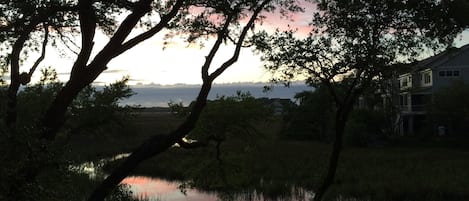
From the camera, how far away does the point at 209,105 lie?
31812mm

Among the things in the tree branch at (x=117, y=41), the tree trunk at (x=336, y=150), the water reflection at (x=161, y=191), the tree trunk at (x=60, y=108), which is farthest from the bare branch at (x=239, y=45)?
the water reflection at (x=161, y=191)

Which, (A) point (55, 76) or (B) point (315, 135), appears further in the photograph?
(B) point (315, 135)

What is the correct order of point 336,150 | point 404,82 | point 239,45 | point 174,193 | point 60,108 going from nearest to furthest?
point 60,108 < point 239,45 < point 336,150 < point 174,193 < point 404,82

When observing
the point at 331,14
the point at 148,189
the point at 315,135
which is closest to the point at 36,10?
the point at 331,14

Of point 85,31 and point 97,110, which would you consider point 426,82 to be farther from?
point 85,31

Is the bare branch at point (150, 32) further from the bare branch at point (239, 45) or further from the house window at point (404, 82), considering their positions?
the house window at point (404, 82)

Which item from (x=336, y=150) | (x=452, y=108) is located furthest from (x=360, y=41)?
(x=452, y=108)

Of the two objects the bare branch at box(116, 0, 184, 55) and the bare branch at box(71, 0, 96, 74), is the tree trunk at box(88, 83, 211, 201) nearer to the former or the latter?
the bare branch at box(116, 0, 184, 55)

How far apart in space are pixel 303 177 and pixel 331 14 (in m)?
18.7

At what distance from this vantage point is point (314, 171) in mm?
37906

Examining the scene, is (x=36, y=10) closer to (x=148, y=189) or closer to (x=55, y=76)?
(x=55, y=76)

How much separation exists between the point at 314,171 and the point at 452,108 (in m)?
25.5

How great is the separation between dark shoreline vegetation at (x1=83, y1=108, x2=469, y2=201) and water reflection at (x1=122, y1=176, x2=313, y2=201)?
0.55 m

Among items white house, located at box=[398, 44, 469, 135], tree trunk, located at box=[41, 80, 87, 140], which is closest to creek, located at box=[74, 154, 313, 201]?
tree trunk, located at box=[41, 80, 87, 140]
